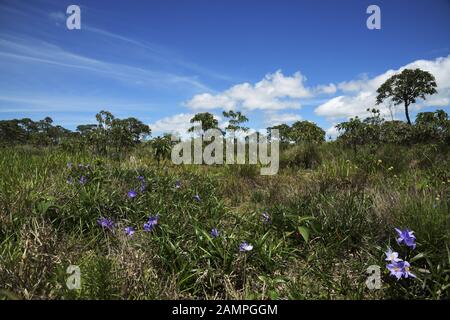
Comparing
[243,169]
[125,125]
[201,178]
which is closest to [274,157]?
[243,169]

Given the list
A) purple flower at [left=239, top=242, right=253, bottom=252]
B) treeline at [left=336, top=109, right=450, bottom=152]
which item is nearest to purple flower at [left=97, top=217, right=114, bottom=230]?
purple flower at [left=239, top=242, right=253, bottom=252]

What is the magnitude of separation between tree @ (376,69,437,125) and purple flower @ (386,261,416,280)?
1273 inches

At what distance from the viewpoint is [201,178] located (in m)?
5.23

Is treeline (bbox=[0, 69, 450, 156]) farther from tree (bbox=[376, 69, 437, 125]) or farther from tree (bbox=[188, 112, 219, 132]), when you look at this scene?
tree (bbox=[376, 69, 437, 125])

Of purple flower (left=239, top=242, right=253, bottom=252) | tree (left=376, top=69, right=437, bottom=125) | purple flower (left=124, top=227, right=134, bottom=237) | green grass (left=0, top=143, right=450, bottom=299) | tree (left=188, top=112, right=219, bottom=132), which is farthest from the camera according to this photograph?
tree (left=376, top=69, right=437, bottom=125)

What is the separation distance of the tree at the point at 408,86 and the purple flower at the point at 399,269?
32.3 metres

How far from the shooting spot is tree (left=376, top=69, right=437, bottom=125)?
98.1 ft

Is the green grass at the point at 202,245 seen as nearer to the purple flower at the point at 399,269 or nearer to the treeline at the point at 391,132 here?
the purple flower at the point at 399,269

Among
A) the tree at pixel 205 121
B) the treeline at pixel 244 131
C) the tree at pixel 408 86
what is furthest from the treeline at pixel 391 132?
the tree at pixel 408 86

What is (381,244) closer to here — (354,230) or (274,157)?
(354,230)

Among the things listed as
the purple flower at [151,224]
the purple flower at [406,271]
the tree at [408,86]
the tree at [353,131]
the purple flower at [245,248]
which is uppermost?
the tree at [408,86]

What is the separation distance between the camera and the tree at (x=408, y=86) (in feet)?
98.1

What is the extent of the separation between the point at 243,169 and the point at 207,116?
23.5 feet
